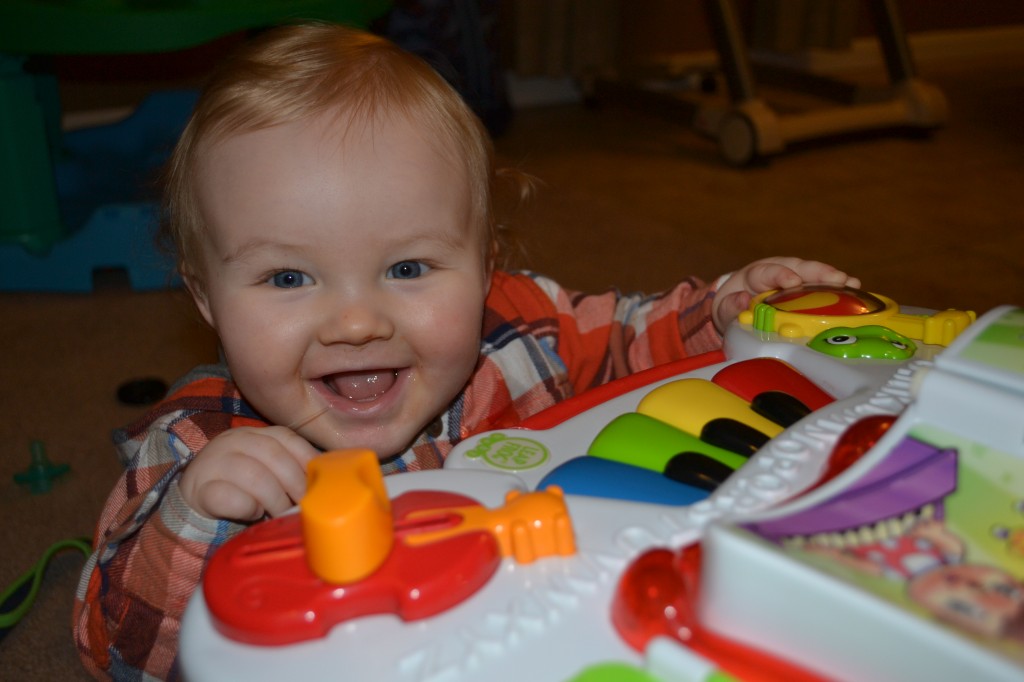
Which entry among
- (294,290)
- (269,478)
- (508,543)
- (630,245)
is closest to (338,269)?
(294,290)

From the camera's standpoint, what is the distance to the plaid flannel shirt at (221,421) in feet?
2.00

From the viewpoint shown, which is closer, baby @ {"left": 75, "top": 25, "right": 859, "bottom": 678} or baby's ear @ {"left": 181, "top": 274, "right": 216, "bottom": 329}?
baby @ {"left": 75, "top": 25, "right": 859, "bottom": 678}

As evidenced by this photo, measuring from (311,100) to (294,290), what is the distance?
0.13m

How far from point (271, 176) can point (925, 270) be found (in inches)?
45.0

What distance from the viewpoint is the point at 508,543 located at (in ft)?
1.36

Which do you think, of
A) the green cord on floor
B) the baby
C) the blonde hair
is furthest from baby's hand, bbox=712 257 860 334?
the green cord on floor

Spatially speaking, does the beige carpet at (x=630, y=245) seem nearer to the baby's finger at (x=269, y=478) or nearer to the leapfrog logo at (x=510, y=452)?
the baby's finger at (x=269, y=478)

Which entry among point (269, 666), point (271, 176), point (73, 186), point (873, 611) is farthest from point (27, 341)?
point (873, 611)

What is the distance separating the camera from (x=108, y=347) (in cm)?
130

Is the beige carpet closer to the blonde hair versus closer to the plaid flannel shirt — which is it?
the plaid flannel shirt

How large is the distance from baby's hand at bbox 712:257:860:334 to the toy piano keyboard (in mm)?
205

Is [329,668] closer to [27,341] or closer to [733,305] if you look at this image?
[733,305]

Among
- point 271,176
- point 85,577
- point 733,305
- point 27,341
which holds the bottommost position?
point 27,341

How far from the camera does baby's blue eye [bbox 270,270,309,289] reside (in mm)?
Answer: 627
